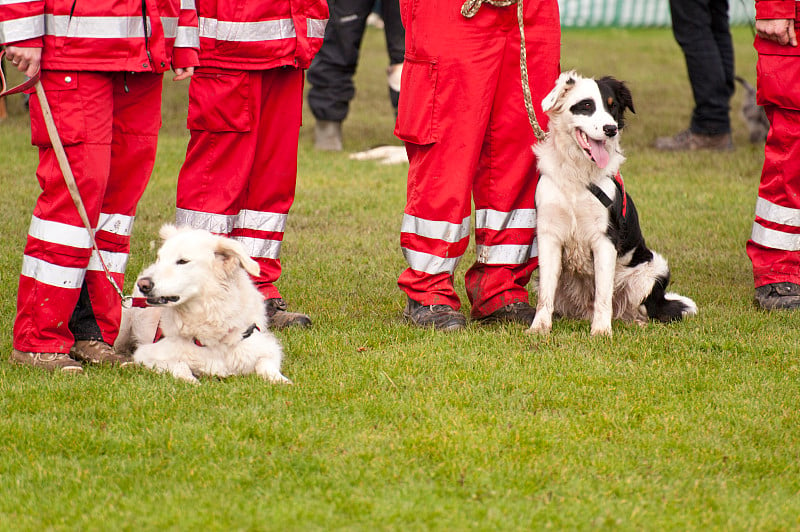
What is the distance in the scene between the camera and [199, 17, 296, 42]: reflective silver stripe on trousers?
4.68 m

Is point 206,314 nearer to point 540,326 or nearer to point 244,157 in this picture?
point 244,157

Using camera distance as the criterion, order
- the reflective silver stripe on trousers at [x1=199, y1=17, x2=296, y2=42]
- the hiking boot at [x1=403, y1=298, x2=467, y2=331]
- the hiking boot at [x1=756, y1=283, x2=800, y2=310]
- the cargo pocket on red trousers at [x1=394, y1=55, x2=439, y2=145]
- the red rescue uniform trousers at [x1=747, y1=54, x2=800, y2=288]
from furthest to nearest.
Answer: the hiking boot at [x1=756, y1=283, x2=800, y2=310] → the red rescue uniform trousers at [x1=747, y1=54, x2=800, y2=288] → the hiking boot at [x1=403, y1=298, x2=467, y2=331] → the cargo pocket on red trousers at [x1=394, y1=55, x2=439, y2=145] → the reflective silver stripe on trousers at [x1=199, y1=17, x2=296, y2=42]

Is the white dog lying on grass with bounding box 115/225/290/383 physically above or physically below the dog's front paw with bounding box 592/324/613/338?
above

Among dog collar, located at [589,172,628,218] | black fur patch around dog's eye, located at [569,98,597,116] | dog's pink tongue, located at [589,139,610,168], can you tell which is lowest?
dog collar, located at [589,172,628,218]

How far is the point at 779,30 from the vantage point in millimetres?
5316

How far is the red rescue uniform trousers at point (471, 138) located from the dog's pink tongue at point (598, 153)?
1.21ft

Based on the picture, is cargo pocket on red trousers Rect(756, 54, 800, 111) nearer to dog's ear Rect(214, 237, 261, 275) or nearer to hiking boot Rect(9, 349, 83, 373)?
dog's ear Rect(214, 237, 261, 275)

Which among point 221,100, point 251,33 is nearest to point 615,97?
point 251,33

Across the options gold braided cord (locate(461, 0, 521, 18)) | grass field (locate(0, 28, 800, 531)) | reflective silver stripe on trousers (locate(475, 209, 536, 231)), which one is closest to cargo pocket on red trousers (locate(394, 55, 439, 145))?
gold braided cord (locate(461, 0, 521, 18))

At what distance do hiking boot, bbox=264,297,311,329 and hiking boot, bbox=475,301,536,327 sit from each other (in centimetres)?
99

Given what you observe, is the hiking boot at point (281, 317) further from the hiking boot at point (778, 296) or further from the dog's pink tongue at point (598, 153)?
the hiking boot at point (778, 296)

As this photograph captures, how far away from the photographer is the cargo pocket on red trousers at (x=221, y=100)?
15.6ft

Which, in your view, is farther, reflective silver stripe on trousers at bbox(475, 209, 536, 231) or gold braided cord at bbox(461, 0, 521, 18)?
reflective silver stripe on trousers at bbox(475, 209, 536, 231)

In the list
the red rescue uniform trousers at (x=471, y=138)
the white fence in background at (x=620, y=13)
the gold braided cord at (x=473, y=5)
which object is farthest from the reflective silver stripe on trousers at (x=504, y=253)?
the white fence in background at (x=620, y=13)
